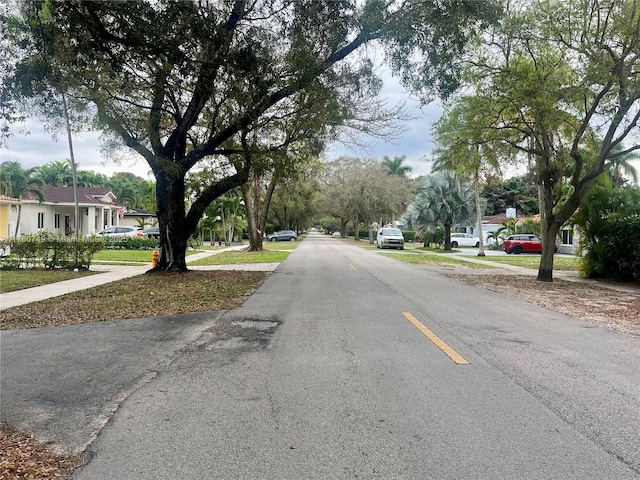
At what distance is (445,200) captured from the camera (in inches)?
1544

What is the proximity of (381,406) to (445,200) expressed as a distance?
36240mm

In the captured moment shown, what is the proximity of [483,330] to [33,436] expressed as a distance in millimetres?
6356

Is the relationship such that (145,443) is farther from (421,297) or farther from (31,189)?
(31,189)

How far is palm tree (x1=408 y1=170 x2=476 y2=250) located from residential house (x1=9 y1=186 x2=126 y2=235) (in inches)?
1053

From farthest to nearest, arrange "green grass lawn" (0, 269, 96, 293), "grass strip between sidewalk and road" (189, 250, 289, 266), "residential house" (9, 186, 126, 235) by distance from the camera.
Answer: "residential house" (9, 186, 126, 235)
"grass strip between sidewalk and road" (189, 250, 289, 266)
"green grass lawn" (0, 269, 96, 293)

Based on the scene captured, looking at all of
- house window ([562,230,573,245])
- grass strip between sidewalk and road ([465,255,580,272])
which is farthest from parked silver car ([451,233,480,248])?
grass strip between sidewalk and road ([465,255,580,272])

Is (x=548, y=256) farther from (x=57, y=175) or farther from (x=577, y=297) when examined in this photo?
(x=57, y=175)

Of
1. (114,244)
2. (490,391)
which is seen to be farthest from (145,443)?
(114,244)

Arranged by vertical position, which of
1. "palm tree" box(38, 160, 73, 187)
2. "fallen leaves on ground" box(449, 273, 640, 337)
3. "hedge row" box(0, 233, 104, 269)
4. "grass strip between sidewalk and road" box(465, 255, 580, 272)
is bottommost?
"fallen leaves on ground" box(449, 273, 640, 337)

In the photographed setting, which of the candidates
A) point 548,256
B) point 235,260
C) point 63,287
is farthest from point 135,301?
point 235,260

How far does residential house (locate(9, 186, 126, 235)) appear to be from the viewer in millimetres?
38875

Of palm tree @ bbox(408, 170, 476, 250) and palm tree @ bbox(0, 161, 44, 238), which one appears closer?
palm tree @ bbox(0, 161, 44, 238)

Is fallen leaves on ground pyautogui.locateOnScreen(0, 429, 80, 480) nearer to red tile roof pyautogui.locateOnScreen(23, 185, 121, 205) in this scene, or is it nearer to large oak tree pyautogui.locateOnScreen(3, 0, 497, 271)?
large oak tree pyautogui.locateOnScreen(3, 0, 497, 271)

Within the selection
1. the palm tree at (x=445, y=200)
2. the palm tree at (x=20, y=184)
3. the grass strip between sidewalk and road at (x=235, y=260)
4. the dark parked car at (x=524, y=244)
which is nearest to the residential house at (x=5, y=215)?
the palm tree at (x=20, y=184)
